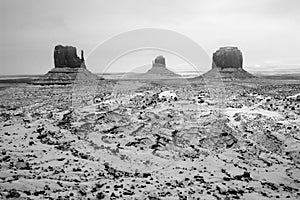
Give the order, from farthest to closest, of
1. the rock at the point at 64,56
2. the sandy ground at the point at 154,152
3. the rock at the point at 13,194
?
1. the rock at the point at 64,56
2. the sandy ground at the point at 154,152
3. the rock at the point at 13,194

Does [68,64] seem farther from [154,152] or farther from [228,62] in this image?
[154,152]

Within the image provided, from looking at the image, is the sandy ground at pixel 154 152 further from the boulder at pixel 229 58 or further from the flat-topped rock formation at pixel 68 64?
the boulder at pixel 229 58

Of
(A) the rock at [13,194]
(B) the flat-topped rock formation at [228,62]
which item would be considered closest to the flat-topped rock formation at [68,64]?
(B) the flat-topped rock formation at [228,62]

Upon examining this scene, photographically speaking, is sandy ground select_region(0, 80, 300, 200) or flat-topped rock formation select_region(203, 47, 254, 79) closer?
sandy ground select_region(0, 80, 300, 200)

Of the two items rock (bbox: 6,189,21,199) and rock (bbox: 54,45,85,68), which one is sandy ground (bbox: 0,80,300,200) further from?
rock (bbox: 54,45,85,68)

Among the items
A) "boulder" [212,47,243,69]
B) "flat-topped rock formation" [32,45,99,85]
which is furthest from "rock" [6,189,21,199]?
"boulder" [212,47,243,69]

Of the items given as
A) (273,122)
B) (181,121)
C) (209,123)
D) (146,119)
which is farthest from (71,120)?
(273,122)

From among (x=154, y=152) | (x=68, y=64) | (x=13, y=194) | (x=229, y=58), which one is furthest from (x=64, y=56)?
(x=13, y=194)

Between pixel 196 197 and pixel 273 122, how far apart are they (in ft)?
47.6

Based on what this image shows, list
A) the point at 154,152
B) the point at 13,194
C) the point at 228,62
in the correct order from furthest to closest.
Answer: the point at 228,62 → the point at 154,152 → the point at 13,194

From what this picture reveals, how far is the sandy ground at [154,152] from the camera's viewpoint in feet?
44.9

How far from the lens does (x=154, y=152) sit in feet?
64.5

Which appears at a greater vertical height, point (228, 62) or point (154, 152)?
point (228, 62)

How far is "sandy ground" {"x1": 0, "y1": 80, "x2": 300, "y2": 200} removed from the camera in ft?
44.9
